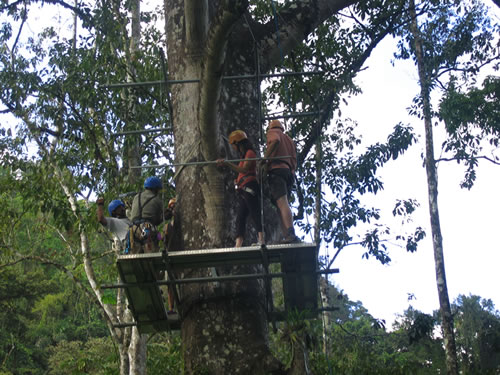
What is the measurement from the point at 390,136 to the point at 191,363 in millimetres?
8466

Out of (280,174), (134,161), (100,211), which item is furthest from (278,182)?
(134,161)

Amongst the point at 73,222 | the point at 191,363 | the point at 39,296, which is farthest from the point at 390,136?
the point at 39,296

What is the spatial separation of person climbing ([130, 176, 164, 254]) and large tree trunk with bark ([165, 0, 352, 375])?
27 cm

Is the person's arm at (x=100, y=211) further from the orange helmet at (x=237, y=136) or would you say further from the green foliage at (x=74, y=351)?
the green foliage at (x=74, y=351)

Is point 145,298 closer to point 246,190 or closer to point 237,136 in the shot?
point 246,190

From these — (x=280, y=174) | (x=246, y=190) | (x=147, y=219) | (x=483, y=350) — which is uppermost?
(x=280, y=174)

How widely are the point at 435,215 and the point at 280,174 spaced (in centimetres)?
896

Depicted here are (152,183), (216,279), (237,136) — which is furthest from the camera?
(152,183)

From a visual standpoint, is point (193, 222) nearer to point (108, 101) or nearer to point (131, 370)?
point (131, 370)

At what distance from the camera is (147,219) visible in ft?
18.3

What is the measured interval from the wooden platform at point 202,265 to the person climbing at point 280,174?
1.00 feet

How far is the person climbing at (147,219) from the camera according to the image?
5.43 m

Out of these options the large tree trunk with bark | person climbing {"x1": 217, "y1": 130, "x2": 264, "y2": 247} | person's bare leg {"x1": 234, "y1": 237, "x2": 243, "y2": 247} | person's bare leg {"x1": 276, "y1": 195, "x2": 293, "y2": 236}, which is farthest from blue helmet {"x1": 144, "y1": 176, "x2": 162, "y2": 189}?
person's bare leg {"x1": 276, "y1": 195, "x2": 293, "y2": 236}

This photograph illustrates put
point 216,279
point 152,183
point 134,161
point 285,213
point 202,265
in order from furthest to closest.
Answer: point 134,161, point 152,183, point 285,213, point 202,265, point 216,279
